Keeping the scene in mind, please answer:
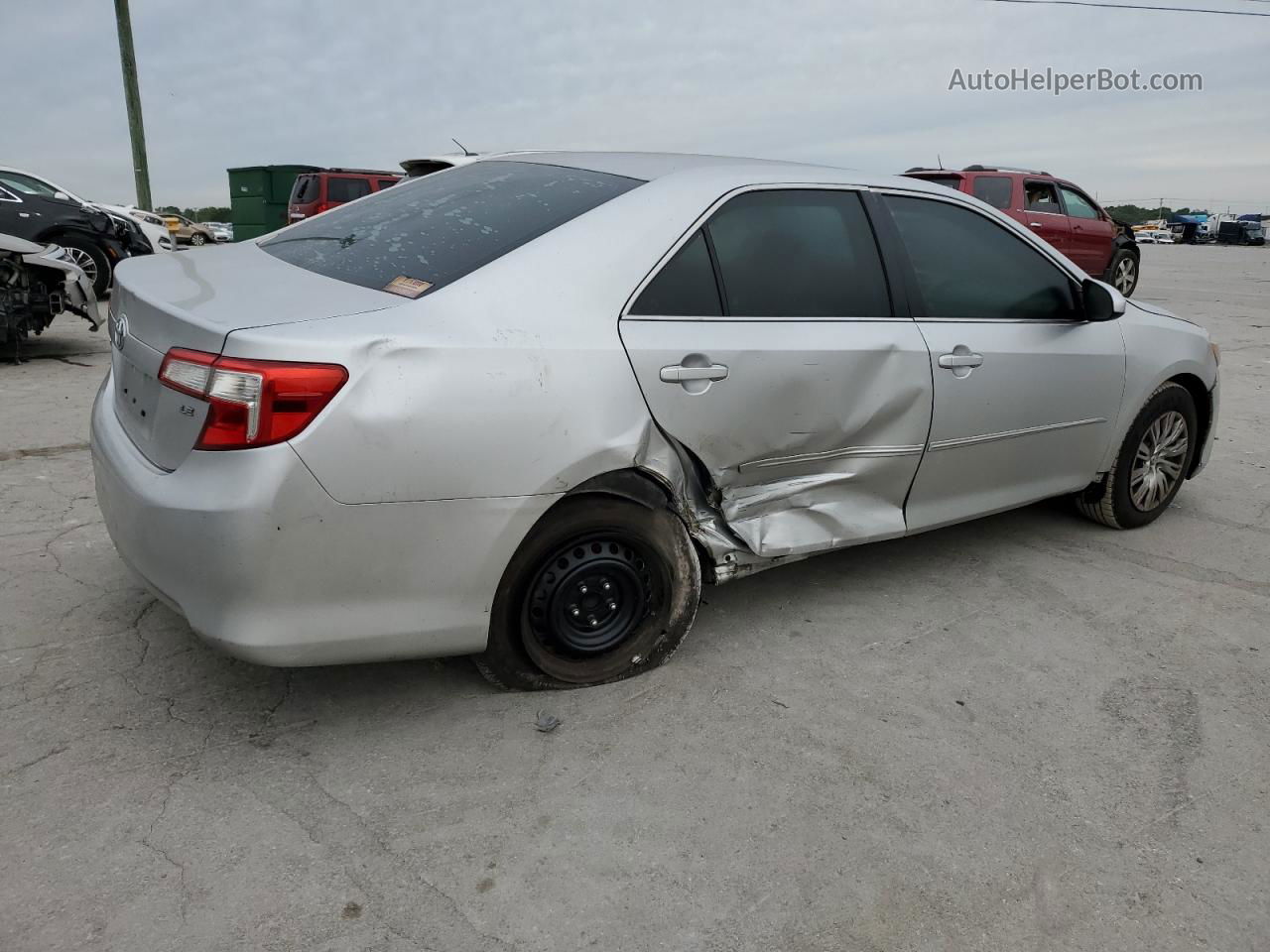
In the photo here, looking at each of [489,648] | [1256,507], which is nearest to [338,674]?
[489,648]

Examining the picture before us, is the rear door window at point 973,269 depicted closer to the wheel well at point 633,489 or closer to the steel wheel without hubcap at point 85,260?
the wheel well at point 633,489

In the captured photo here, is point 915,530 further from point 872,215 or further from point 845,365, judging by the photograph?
point 872,215

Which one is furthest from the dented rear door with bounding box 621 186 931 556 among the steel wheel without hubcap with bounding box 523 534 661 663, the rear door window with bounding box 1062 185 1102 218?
the rear door window with bounding box 1062 185 1102 218

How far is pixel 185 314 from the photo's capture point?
2570mm

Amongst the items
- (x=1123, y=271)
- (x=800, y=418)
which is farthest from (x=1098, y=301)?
(x=1123, y=271)

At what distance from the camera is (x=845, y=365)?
10.8ft

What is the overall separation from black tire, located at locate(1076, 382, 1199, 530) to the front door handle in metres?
2.37

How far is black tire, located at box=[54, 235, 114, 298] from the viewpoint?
459 inches

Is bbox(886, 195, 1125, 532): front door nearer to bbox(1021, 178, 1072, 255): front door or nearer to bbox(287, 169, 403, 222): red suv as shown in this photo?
bbox(1021, 178, 1072, 255): front door

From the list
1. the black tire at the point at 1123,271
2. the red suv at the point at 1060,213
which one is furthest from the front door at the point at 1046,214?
the black tire at the point at 1123,271

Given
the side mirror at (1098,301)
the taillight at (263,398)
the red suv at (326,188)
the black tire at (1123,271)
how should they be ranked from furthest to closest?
the red suv at (326,188) → the black tire at (1123,271) → the side mirror at (1098,301) → the taillight at (263,398)

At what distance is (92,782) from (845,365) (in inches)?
96.0

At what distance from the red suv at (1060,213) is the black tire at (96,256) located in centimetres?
997

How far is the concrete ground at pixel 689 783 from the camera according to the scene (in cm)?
215
